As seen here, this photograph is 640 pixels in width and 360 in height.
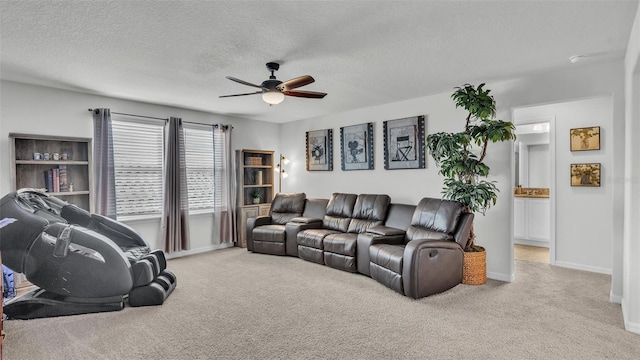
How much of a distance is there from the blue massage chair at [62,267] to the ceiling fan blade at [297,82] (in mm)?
2365

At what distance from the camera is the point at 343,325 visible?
288 centimetres

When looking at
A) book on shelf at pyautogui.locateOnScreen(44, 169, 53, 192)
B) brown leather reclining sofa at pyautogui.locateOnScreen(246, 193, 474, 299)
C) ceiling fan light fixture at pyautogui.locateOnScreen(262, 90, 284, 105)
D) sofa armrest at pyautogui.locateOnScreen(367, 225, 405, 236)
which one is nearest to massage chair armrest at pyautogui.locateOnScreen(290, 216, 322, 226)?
brown leather reclining sofa at pyautogui.locateOnScreen(246, 193, 474, 299)

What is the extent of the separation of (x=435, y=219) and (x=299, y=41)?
263 centimetres

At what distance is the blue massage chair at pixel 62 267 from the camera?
10.2ft

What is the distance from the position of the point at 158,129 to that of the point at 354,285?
393 cm

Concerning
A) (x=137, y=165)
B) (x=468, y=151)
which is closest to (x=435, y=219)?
(x=468, y=151)

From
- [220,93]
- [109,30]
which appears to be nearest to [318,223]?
[220,93]

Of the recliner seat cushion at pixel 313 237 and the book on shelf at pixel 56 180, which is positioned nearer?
the book on shelf at pixel 56 180

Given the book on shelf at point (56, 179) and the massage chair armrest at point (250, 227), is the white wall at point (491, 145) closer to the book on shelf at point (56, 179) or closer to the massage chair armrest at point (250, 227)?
the massage chair armrest at point (250, 227)

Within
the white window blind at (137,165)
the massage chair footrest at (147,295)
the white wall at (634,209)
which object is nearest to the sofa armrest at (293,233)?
the white window blind at (137,165)

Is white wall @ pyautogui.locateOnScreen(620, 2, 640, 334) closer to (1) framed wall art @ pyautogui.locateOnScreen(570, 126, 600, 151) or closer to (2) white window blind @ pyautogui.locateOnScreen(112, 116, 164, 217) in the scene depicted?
(1) framed wall art @ pyautogui.locateOnScreen(570, 126, 600, 151)

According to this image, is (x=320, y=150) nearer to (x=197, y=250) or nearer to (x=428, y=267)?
(x=197, y=250)

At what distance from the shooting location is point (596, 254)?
175 inches

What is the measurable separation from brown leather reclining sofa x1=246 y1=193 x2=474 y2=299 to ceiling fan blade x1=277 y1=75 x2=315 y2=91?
203 centimetres
